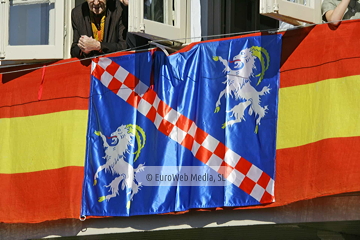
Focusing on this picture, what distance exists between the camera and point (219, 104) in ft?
34.2

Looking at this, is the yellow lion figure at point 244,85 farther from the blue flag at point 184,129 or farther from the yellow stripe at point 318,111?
the yellow stripe at point 318,111

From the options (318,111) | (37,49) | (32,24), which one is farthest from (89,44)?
(318,111)

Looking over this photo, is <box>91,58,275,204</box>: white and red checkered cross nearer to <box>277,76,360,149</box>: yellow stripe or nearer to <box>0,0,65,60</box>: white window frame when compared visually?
<box>277,76,360,149</box>: yellow stripe

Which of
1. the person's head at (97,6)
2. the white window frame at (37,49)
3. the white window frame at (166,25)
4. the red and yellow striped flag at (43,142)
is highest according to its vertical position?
the person's head at (97,6)

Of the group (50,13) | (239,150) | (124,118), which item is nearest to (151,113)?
(124,118)

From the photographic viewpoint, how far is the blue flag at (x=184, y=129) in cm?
1017

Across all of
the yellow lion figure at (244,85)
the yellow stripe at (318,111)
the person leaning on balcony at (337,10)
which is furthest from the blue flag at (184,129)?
the person leaning on balcony at (337,10)

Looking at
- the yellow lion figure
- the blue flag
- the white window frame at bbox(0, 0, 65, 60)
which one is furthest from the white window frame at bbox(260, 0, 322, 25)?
the white window frame at bbox(0, 0, 65, 60)

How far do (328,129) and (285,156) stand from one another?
58 cm

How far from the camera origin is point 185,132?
10.6m

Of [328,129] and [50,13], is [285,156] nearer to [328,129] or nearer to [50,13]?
[328,129]

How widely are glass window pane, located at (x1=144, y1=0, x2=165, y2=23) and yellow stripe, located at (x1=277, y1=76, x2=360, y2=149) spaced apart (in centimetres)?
164

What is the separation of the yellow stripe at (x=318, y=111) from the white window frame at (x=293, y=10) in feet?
2.23

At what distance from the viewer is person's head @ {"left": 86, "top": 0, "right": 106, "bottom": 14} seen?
11523mm
